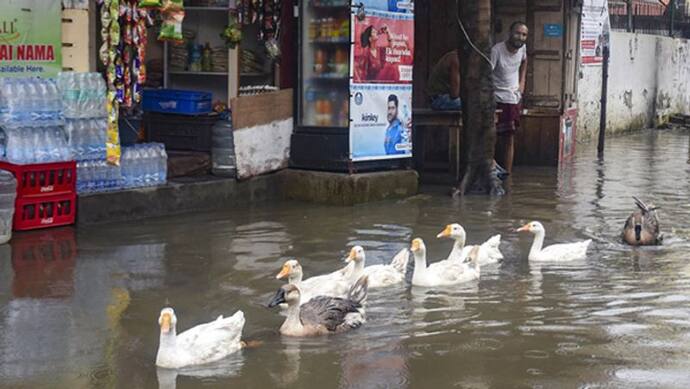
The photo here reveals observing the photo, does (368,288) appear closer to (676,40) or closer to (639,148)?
(639,148)

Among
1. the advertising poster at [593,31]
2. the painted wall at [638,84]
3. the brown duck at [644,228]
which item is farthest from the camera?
the painted wall at [638,84]

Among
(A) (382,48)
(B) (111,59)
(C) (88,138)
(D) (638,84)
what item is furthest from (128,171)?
(D) (638,84)

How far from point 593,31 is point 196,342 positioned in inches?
570

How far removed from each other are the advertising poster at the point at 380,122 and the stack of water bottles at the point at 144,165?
94.1 inches

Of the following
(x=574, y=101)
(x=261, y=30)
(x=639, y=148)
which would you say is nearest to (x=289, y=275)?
(x=261, y=30)

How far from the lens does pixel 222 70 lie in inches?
566

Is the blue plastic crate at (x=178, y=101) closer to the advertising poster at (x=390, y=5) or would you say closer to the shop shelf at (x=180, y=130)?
the shop shelf at (x=180, y=130)

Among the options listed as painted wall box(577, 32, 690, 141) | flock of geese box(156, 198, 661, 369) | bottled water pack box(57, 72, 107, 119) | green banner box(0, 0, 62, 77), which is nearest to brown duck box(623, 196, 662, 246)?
flock of geese box(156, 198, 661, 369)

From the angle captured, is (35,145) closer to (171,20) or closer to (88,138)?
(88,138)

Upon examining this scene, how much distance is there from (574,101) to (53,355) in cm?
1375

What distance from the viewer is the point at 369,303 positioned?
8.52 m

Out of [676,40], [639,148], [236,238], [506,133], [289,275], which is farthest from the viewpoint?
[676,40]

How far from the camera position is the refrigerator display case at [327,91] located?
44.6 feet

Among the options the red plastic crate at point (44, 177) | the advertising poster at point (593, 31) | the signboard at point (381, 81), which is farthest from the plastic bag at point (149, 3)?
the advertising poster at point (593, 31)
